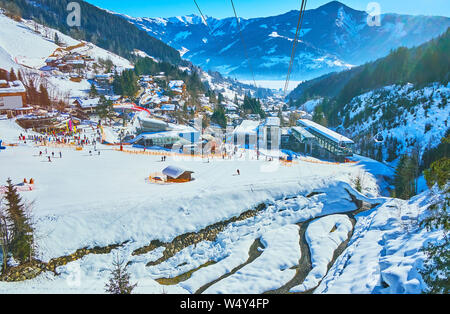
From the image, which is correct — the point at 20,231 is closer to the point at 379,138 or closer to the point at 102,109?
the point at 102,109

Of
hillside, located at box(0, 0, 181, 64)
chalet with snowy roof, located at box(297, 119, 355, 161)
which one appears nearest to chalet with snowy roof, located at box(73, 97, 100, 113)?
chalet with snowy roof, located at box(297, 119, 355, 161)

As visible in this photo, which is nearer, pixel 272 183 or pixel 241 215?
pixel 241 215

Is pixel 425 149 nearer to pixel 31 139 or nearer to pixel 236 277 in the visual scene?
pixel 236 277

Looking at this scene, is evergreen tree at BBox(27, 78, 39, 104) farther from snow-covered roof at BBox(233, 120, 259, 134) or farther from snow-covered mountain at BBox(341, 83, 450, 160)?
snow-covered mountain at BBox(341, 83, 450, 160)

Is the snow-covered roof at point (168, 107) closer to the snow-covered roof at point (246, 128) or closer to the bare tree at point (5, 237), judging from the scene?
the snow-covered roof at point (246, 128)

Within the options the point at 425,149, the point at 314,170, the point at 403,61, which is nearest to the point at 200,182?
the point at 314,170

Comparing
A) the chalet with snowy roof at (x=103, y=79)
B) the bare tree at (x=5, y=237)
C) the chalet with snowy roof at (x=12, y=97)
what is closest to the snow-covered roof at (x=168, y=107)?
the chalet with snowy roof at (x=103, y=79)
